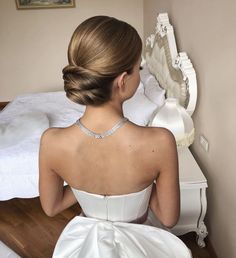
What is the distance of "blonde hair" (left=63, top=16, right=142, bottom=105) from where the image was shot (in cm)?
75

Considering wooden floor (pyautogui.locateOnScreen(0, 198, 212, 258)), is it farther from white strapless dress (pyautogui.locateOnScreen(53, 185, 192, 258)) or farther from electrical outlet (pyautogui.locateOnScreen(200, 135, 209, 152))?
white strapless dress (pyautogui.locateOnScreen(53, 185, 192, 258))

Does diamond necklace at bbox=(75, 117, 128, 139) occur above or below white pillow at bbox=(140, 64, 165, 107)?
above

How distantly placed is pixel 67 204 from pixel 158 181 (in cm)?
44

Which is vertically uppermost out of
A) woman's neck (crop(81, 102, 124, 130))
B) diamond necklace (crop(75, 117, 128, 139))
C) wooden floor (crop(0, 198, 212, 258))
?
woman's neck (crop(81, 102, 124, 130))

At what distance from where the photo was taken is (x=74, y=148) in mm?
911

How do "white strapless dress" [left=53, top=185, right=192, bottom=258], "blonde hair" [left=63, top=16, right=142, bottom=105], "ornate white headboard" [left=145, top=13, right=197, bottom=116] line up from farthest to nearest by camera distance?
1. "ornate white headboard" [left=145, top=13, right=197, bottom=116]
2. "white strapless dress" [left=53, top=185, right=192, bottom=258]
3. "blonde hair" [left=63, top=16, right=142, bottom=105]

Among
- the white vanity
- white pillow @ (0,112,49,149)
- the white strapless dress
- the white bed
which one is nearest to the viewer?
the white strapless dress

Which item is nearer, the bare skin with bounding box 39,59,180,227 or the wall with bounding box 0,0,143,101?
the bare skin with bounding box 39,59,180,227

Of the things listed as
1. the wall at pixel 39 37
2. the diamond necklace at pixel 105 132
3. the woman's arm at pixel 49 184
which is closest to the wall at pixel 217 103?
the diamond necklace at pixel 105 132

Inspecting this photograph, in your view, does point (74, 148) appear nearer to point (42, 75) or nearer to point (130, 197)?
point (130, 197)

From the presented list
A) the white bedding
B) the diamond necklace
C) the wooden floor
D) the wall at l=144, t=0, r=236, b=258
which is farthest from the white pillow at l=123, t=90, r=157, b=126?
the diamond necklace

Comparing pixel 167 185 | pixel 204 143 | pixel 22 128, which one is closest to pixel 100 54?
pixel 167 185

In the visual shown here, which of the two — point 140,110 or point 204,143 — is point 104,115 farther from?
point 140,110

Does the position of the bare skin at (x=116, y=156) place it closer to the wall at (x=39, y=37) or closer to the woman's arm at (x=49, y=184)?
the woman's arm at (x=49, y=184)
